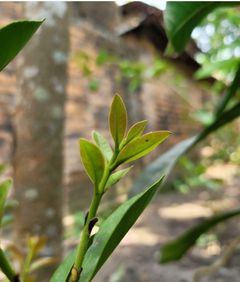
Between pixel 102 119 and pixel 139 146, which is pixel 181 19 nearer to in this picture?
pixel 139 146

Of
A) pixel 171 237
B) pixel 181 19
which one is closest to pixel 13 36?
pixel 181 19

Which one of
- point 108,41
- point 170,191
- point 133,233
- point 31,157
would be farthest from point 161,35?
point 170,191

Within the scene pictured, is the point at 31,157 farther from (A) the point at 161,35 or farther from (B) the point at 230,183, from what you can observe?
(B) the point at 230,183

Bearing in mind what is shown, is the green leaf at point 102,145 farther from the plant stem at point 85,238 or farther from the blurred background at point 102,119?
the blurred background at point 102,119

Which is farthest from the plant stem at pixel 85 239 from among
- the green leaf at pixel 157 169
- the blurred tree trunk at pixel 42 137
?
the blurred tree trunk at pixel 42 137

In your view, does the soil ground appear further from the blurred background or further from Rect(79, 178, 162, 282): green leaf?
Rect(79, 178, 162, 282): green leaf

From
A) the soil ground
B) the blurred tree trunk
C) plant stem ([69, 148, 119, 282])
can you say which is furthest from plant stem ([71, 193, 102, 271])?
the soil ground
